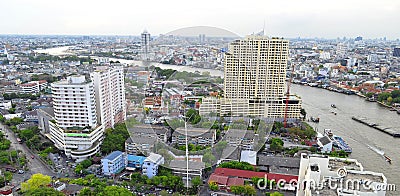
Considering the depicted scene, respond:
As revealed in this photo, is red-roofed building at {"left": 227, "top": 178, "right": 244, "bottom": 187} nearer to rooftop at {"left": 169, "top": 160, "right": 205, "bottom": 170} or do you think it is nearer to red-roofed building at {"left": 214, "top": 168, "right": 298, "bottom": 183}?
red-roofed building at {"left": 214, "top": 168, "right": 298, "bottom": 183}

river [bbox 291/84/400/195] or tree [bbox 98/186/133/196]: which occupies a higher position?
tree [bbox 98/186/133/196]

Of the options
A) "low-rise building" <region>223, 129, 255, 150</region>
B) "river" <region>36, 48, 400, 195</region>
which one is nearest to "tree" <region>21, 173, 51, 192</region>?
"river" <region>36, 48, 400, 195</region>

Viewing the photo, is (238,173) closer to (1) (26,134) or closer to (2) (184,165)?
(2) (184,165)

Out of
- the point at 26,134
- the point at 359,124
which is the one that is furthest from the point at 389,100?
the point at 26,134

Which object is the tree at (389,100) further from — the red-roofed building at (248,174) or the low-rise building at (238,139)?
the red-roofed building at (248,174)

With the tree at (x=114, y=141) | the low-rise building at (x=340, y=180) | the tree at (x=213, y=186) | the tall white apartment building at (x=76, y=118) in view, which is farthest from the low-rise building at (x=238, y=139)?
the tall white apartment building at (x=76, y=118)
